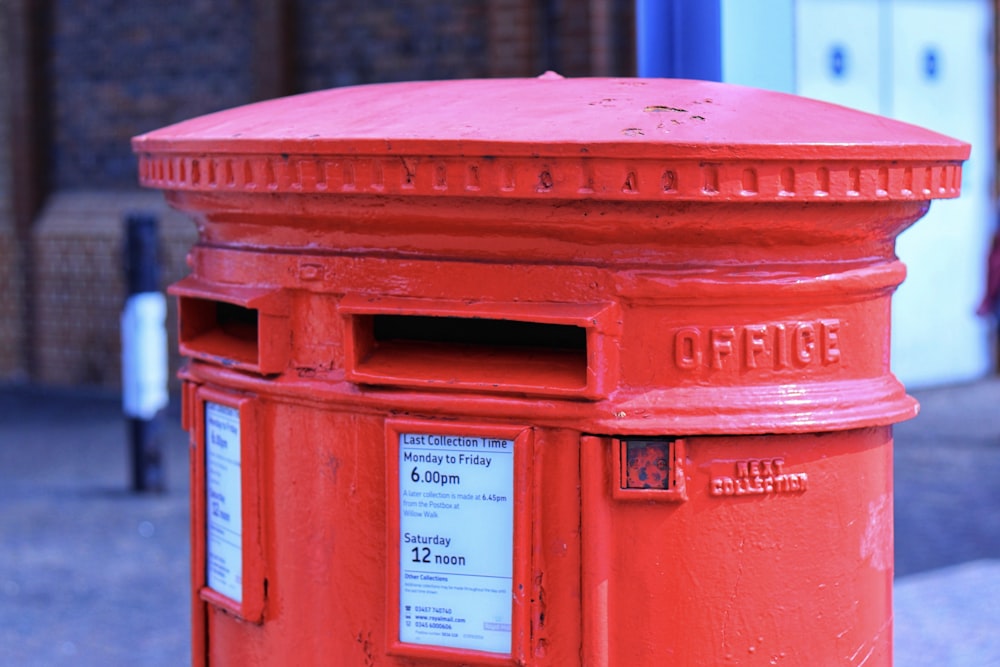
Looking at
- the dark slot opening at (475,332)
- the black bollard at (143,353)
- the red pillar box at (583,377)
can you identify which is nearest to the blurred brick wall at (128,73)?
the black bollard at (143,353)

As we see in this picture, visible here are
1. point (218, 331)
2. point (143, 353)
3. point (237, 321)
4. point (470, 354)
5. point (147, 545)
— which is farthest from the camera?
point (143, 353)

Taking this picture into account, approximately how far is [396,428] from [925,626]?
2.66m

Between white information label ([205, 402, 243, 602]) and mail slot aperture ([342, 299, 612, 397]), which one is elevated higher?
mail slot aperture ([342, 299, 612, 397])

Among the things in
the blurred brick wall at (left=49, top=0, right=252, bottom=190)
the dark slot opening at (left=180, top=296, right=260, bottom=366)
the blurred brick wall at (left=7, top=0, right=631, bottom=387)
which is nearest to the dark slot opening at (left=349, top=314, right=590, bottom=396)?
the dark slot opening at (left=180, top=296, right=260, bottom=366)

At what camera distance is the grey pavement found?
4321 mm

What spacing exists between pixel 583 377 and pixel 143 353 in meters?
5.25

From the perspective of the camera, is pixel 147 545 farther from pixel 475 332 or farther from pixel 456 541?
pixel 456 541

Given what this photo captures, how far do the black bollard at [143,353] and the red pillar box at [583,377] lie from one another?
15.4ft

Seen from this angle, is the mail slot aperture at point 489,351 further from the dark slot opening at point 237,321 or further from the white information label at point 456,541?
the dark slot opening at point 237,321

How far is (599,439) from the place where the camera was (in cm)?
179

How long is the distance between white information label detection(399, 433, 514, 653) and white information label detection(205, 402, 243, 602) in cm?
34

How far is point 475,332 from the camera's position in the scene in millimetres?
2107

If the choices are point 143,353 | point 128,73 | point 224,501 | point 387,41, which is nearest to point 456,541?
point 224,501

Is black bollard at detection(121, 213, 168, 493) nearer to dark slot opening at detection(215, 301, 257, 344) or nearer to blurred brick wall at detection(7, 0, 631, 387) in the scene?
blurred brick wall at detection(7, 0, 631, 387)
